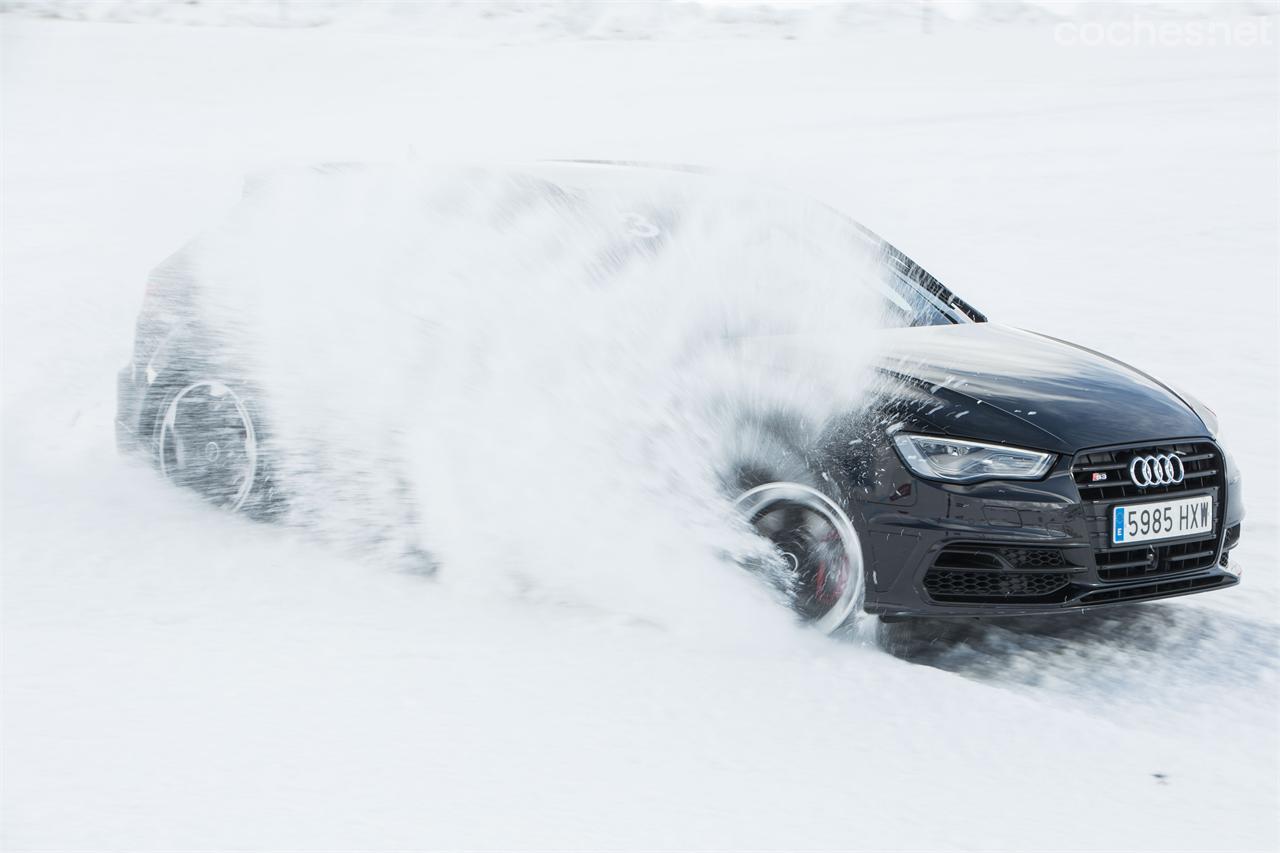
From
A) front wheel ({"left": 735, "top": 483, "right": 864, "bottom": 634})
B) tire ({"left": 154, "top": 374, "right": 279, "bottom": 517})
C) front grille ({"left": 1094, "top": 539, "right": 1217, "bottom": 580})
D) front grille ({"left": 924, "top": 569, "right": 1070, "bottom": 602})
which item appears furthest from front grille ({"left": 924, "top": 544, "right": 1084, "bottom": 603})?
tire ({"left": 154, "top": 374, "right": 279, "bottom": 517})

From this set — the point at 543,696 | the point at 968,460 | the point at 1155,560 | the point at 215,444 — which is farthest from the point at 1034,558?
the point at 215,444

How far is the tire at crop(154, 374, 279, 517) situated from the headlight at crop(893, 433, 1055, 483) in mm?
2441

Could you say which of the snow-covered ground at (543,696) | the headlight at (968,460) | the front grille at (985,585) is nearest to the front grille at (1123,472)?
the headlight at (968,460)

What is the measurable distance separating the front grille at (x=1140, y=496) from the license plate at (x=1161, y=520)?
22 mm

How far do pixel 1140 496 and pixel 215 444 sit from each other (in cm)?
330

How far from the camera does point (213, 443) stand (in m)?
5.13

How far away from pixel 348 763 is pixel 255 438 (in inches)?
86.4

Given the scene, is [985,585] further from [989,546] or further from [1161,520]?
[1161,520]

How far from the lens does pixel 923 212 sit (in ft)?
40.6

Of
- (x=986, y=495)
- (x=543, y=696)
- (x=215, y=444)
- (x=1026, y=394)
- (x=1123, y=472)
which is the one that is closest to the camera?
(x=543, y=696)

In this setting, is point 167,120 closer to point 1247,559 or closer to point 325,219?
point 325,219

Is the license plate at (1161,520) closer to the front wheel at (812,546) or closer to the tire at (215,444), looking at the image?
the front wheel at (812,546)

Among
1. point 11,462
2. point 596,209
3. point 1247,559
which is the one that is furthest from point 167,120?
point 1247,559

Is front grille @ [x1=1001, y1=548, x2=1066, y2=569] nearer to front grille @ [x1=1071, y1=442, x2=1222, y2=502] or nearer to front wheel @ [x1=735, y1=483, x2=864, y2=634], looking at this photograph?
front grille @ [x1=1071, y1=442, x2=1222, y2=502]
